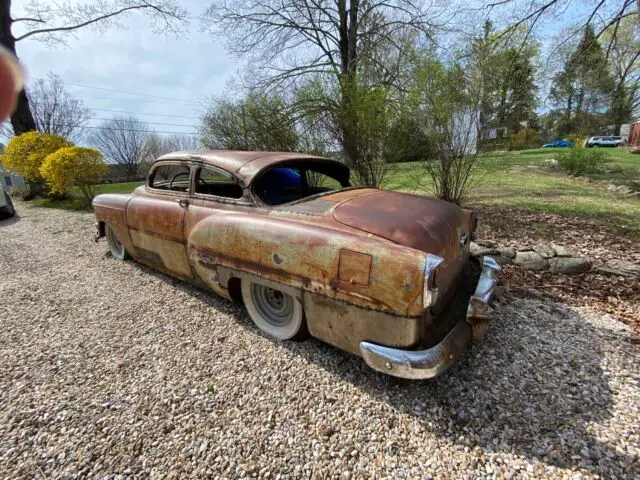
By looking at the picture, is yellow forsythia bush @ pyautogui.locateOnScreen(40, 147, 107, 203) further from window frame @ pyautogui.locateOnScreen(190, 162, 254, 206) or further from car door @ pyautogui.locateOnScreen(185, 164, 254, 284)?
window frame @ pyautogui.locateOnScreen(190, 162, 254, 206)

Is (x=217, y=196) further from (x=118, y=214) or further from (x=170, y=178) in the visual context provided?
(x=118, y=214)

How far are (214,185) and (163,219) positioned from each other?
79 centimetres

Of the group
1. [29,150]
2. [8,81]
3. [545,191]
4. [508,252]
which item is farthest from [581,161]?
[29,150]

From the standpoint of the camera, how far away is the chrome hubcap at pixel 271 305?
108 inches

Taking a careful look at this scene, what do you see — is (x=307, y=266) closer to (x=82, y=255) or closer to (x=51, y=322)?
(x=51, y=322)

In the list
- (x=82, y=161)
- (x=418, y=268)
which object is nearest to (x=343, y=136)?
(x=418, y=268)

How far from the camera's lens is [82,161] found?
30.2 feet

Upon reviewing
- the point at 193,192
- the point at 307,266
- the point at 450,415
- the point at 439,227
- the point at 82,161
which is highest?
the point at 82,161

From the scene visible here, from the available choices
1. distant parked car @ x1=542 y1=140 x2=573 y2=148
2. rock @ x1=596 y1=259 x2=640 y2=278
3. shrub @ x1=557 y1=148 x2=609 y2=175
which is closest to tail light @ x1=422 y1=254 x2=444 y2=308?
rock @ x1=596 y1=259 x2=640 y2=278

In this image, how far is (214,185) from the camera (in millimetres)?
3918

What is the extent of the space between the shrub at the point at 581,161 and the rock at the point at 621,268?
412 inches

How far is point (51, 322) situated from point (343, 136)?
5.69 meters

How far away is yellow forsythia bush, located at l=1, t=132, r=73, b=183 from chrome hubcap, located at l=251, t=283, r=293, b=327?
1187cm

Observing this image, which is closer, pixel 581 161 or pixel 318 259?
pixel 318 259
